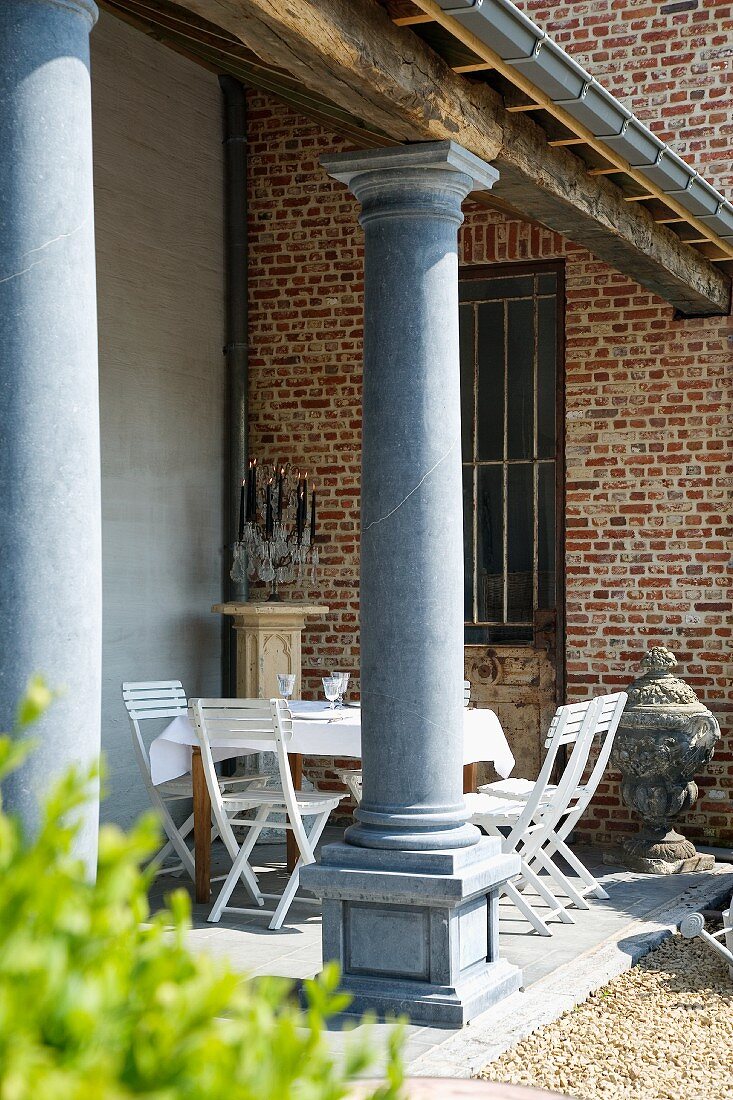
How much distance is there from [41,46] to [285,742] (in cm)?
331

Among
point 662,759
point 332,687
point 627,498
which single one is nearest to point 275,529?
point 332,687

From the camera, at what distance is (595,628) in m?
7.09

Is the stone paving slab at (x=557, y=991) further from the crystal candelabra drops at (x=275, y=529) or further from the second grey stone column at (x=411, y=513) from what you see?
the crystal candelabra drops at (x=275, y=529)

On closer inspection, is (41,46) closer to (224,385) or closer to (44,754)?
(44,754)

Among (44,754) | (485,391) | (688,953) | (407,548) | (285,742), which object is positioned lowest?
(688,953)

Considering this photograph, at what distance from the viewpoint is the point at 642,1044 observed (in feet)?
13.2

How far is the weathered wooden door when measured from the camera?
7.27 m

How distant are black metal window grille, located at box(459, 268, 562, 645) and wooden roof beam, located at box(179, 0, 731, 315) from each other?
4.69 ft

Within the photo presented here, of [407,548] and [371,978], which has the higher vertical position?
[407,548]

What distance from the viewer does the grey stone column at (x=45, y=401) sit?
2.34 m

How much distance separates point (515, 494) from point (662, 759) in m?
1.74

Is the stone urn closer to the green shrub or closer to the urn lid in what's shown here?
the urn lid

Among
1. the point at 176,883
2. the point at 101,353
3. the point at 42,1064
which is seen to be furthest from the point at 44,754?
the point at 101,353

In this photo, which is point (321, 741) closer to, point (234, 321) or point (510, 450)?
point (510, 450)
